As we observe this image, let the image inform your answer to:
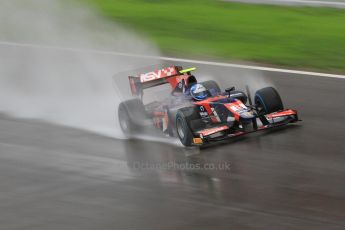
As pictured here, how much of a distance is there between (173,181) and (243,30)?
340 inches

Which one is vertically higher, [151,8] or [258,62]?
[151,8]

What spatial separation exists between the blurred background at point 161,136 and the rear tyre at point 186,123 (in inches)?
6.2

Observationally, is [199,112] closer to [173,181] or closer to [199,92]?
[199,92]

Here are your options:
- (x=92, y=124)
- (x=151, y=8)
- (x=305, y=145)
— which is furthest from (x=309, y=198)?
(x=151, y=8)

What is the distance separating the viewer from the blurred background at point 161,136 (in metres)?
7.98

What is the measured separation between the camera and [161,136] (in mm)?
10633

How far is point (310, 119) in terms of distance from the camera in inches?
440

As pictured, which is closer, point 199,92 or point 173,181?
point 173,181

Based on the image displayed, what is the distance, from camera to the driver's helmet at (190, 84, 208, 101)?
1039 cm

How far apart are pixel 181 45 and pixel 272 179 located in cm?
858

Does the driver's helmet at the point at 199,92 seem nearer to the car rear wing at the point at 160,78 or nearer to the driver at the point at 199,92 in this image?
the driver at the point at 199,92

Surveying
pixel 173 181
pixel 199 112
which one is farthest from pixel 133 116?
pixel 173 181

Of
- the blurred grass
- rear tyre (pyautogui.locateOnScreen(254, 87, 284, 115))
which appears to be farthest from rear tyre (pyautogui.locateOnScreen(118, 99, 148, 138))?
the blurred grass

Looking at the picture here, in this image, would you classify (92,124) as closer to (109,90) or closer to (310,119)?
(109,90)
